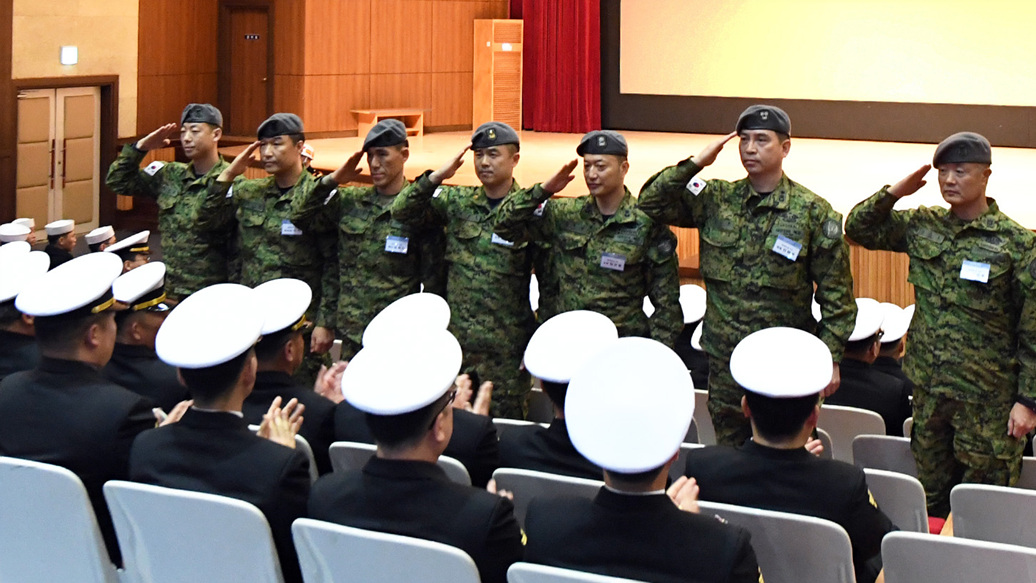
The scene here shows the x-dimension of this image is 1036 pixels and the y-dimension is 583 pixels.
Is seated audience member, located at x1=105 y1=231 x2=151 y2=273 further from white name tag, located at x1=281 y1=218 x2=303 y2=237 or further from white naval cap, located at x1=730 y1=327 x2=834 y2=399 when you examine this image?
white naval cap, located at x1=730 y1=327 x2=834 y2=399

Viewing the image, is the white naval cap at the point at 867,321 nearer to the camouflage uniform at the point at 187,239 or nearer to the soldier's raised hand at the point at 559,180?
the soldier's raised hand at the point at 559,180

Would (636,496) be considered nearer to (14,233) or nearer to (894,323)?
(894,323)

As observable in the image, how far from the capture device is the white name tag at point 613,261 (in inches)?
175

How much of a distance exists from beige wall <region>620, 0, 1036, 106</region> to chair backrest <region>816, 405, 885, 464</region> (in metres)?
9.80

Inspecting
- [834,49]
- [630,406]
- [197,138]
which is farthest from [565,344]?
[834,49]

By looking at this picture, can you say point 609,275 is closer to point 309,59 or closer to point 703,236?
point 703,236

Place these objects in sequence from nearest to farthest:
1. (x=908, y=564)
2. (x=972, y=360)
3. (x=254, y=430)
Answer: (x=908, y=564) < (x=254, y=430) < (x=972, y=360)

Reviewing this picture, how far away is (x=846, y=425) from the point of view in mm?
3771

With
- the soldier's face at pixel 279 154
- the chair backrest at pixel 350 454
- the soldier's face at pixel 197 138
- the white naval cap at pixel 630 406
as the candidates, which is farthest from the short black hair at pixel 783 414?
the soldier's face at pixel 197 138

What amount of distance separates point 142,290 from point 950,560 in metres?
2.73

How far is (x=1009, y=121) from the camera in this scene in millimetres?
12391

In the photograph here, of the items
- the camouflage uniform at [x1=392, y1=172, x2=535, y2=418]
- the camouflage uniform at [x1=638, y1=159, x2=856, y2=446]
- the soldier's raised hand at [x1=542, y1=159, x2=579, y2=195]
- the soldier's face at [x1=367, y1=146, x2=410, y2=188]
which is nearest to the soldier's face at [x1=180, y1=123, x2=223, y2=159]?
the soldier's face at [x1=367, y1=146, x2=410, y2=188]

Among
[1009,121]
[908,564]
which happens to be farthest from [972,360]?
[1009,121]

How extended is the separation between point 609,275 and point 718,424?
2.38ft
